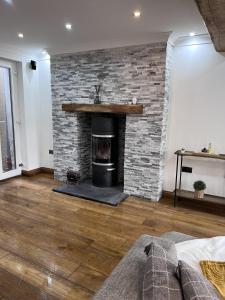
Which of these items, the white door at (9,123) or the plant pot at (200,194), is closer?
the plant pot at (200,194)

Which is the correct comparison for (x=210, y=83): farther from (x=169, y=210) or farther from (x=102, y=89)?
(x=169, y=210)

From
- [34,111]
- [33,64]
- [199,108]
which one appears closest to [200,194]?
[199,108]

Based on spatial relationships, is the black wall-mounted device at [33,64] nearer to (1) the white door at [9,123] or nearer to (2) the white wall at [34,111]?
(2) the white wall at [34,111]

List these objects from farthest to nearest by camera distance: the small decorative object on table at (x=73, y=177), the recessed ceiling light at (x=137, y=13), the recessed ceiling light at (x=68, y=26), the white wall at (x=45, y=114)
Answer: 1. the white wall at (x=45, y=114)
2. the small decorative object on table at (x=73, y=177)
3. the recessed ceiling light at (x=68, y=26)
4. the recessed ceiling light at (x=137, y=13)

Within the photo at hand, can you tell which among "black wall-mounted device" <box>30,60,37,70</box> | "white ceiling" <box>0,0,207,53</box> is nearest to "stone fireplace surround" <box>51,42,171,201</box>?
"white ceiling" <box>0,0,207,53</box>

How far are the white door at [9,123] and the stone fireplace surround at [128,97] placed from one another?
2.76 ft

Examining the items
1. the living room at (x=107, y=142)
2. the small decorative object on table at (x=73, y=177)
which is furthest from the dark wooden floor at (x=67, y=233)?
the small decorative object on table at (x=73, y=177)

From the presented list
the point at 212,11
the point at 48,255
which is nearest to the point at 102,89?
the point at 212,11

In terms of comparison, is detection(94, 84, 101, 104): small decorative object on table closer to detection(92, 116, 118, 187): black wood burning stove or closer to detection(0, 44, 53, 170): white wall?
detection(92, 116, 118, 187): black wood burning stove

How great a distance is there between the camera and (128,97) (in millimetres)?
3689

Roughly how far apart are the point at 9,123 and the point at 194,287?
4445 millimetres

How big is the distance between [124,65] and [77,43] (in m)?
0.91

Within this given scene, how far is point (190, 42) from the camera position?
11.0ft

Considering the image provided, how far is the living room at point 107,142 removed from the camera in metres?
2.08
